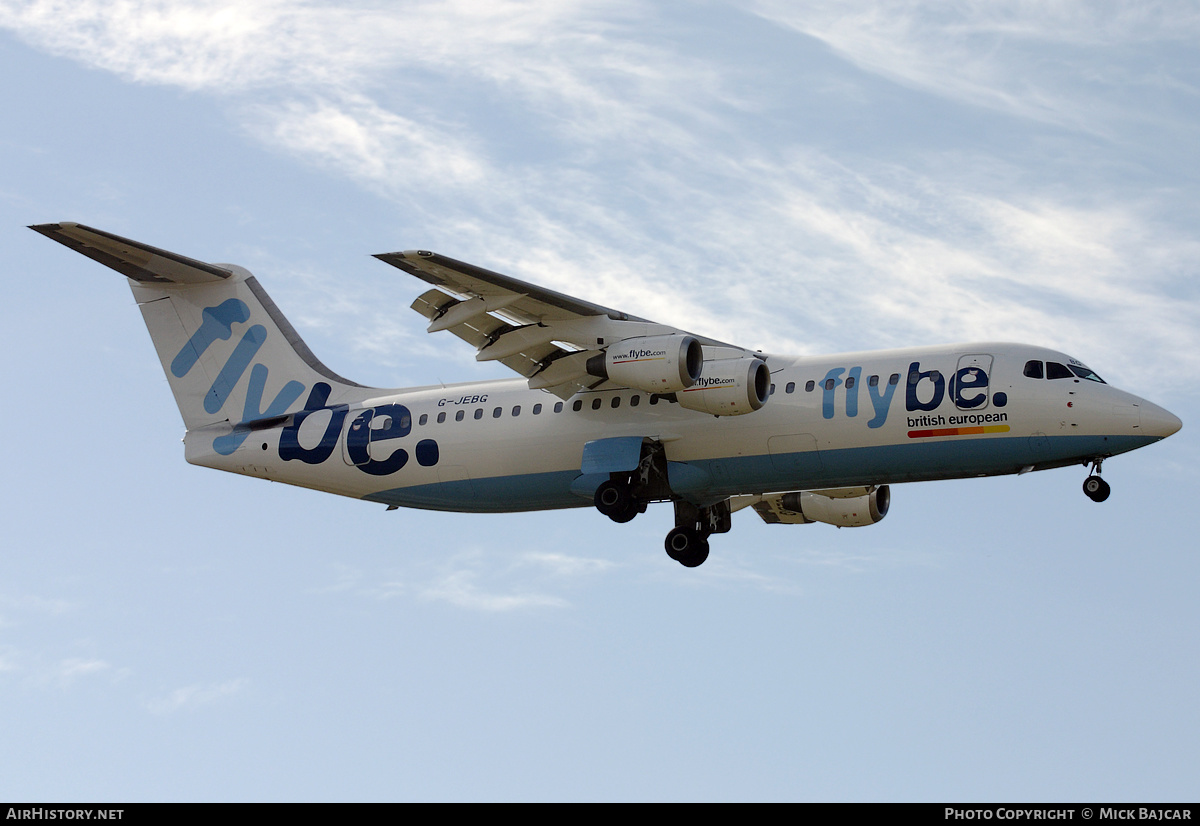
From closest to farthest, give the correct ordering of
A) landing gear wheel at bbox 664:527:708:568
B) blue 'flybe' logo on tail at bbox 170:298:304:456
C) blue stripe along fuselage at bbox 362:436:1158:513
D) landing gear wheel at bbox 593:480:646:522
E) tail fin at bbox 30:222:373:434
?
blue stripe along fuselage at bbox 362:436:1158:513, landing gear wheel at bbox 593:480:646:522, landing gear wheel at bbox 664:527:708:568, blue 'flybe' logo on tail at bbox 170:298:304:456, tail fin at bbox 30:222:373:434

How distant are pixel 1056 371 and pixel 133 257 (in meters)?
12.4

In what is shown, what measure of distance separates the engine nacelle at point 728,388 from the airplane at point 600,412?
22 mm

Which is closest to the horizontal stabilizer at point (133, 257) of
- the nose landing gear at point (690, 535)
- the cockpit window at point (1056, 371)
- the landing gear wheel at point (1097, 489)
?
the nose landing gear at point (690, 535)

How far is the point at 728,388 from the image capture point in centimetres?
1778

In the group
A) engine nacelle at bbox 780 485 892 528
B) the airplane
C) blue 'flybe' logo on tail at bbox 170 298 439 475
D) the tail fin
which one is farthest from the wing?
engine nacelle at bbox 780 485 892 528

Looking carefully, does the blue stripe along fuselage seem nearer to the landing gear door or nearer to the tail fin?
the landing gear door

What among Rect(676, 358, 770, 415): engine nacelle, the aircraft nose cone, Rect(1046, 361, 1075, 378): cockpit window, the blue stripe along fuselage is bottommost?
the blue stripe along fuselage

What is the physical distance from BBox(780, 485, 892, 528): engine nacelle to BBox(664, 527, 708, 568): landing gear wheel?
210 cm

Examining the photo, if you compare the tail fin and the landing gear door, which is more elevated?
the tail fin

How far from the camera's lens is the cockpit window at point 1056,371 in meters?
17.7

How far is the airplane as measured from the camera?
1764 centimetres

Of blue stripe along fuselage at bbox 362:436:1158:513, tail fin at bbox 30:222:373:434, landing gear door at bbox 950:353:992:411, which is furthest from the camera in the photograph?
tail fin at bbox 30:222:373:434

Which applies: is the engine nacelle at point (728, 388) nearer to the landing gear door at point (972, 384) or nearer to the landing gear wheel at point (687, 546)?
the landing gear door at point (972, 384)

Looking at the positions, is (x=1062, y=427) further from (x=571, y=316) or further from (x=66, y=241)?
(x=66, y=241)
